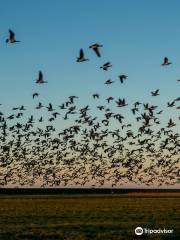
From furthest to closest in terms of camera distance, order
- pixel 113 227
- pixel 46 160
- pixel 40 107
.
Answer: pixel 46 160, pixel 40 107, pixel 113 227

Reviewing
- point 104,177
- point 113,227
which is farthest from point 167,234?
point 104,177

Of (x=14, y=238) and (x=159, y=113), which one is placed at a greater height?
(x=159, y=113)

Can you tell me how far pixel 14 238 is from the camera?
113ft

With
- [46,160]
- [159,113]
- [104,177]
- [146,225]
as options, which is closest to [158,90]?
[159,113]

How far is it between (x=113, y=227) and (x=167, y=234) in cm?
555

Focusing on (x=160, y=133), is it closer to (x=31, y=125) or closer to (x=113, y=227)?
(x=31, y=125)

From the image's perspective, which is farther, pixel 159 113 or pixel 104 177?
pixel 104 177

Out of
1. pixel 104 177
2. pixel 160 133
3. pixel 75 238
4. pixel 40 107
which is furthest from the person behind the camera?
pixel 104 177

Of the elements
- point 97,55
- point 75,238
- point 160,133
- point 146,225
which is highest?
point 160,133
